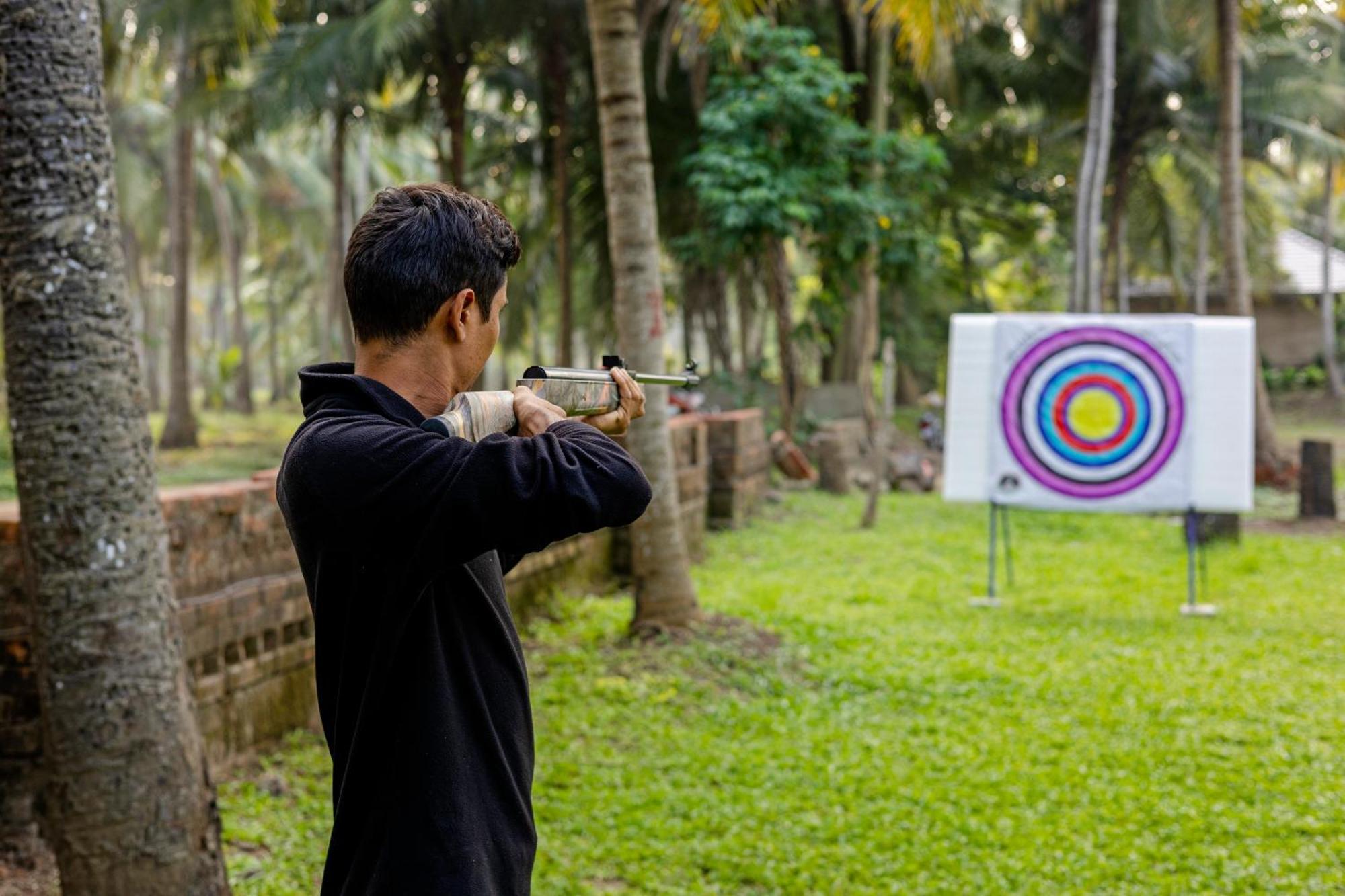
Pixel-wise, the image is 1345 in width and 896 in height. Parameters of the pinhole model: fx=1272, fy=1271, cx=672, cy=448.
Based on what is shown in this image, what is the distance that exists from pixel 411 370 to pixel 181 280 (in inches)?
766

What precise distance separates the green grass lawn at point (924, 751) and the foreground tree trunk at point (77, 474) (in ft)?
2.79

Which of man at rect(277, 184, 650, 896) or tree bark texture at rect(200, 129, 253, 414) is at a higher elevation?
tree bark texture at rect(200, 129, 253, 414)

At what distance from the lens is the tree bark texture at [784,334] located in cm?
1492

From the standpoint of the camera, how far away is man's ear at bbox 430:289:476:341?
70.4 inches

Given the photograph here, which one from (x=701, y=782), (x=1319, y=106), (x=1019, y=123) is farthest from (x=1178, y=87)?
(x=701, y=782)

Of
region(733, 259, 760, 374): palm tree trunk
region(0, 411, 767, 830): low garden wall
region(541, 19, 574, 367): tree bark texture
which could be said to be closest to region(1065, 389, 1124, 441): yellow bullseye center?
region(0, 411, 767, 830): low garden wall

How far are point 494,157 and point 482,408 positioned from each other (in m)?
20.9

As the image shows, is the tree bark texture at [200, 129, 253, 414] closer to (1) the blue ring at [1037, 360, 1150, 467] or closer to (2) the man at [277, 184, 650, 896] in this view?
(1) the blue ring at [1037, 360, 1150, 467]

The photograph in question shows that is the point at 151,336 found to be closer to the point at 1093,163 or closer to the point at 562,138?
the point at 562,138

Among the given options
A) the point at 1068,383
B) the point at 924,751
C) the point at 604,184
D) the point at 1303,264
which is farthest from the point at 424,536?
the point at 1303,264

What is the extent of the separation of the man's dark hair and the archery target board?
7236mm

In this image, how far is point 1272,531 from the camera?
11781mm

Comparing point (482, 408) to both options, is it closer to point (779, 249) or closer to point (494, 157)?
point (779, 249)

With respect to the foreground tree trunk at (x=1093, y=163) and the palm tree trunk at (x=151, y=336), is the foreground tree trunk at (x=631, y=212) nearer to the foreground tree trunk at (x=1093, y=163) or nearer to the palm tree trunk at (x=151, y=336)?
the foreground tree trunk at (x=1093, y=163)
